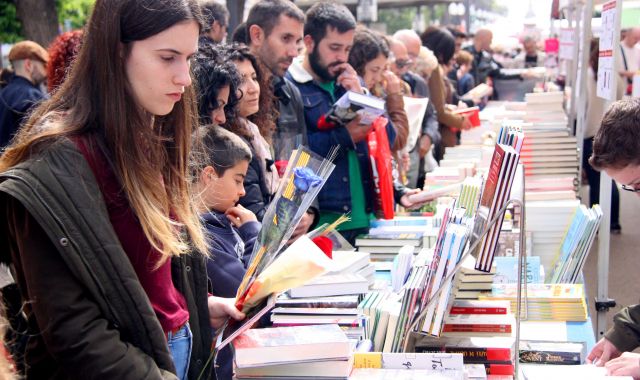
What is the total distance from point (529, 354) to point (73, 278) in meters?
1.64

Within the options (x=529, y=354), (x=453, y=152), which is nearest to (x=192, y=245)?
(x=529, y=354)

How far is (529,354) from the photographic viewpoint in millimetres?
2729

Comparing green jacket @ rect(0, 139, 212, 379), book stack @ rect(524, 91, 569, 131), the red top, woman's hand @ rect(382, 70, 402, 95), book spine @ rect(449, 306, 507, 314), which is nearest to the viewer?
green jacket @ rect(0, 139, 212, 379)

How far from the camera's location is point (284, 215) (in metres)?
2.11

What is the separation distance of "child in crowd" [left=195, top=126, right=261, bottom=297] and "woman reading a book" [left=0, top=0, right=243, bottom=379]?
0.51 meters

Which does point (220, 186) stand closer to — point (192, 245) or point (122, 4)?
point (192, 245)

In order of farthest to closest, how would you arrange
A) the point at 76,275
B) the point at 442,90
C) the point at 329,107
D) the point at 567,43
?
the point at 567,43 < the point at 442,90 < the point at 329,107 < the point at 76,275

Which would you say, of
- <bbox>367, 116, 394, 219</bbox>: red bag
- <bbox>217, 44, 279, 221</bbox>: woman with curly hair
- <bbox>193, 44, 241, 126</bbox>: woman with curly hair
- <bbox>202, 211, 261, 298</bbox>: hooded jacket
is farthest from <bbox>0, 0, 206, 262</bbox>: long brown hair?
<bbox>367, 116, 394, 219</bbox>: red bag

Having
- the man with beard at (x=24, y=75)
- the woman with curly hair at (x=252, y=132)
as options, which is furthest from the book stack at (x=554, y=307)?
the man with beard at (x=24, y=75)

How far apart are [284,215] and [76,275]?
2.05 feet

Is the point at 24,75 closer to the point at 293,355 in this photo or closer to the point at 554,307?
the point at 554,307

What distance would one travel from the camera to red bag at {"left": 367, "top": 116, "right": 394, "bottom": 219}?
4234 mm

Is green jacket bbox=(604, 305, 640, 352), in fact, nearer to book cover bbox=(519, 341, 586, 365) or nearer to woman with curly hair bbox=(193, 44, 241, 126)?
book cover bbox=(519, 341, 586, 365)

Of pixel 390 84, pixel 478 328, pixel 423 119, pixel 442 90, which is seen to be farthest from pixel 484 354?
pixel 442 90
